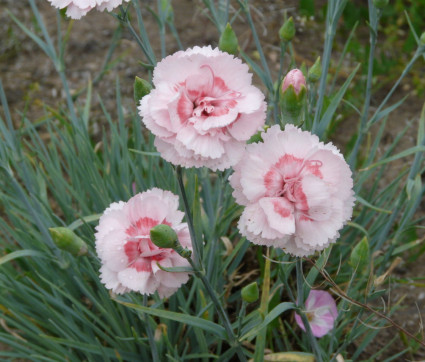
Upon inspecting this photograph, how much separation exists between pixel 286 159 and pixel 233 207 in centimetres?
48

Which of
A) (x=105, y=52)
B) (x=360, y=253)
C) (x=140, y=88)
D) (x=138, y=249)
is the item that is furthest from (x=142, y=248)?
(x=105, y=52)

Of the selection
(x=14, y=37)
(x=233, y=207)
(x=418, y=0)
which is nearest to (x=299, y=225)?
(x=233, y=207)

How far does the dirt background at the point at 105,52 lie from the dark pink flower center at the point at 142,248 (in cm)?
126

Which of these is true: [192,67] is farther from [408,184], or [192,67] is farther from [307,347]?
[307,347]

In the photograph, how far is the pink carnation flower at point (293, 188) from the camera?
672 mm

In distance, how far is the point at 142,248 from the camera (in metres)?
0.81

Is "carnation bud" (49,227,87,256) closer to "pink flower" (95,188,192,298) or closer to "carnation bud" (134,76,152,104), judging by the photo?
"pink flower" (95,188,192,298)

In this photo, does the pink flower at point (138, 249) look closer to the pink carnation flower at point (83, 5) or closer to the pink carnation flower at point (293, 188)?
the pink carnation flower at point (293, 188)

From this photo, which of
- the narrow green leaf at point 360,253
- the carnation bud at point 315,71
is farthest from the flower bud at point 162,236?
the carnation bud at point 315,71

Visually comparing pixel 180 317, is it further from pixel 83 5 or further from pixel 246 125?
pixel 83 5

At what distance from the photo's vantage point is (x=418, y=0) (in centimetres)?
223

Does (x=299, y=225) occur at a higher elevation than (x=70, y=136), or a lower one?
higher

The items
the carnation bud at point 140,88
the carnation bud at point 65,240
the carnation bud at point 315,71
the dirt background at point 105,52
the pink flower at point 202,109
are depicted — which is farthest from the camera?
the dirt background at point 105,52

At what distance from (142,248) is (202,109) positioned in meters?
0.25
